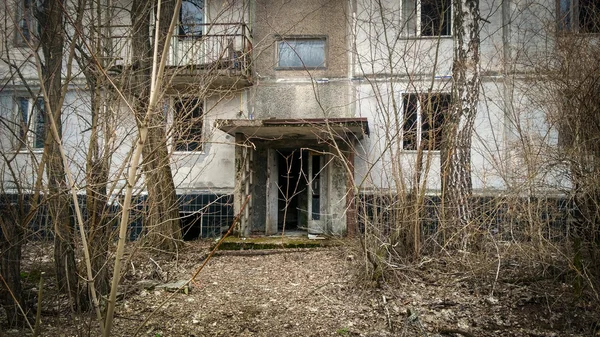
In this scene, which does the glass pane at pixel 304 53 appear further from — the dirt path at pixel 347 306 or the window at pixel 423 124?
the dirt path at pixel 347 306

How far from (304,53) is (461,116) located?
4727 millimetres

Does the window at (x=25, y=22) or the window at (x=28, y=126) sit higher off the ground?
the window at (x=25, y=22)

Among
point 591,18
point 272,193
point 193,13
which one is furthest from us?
point 193,13

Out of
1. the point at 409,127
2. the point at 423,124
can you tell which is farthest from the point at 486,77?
the point at 423,124

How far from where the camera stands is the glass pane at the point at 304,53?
11258mm

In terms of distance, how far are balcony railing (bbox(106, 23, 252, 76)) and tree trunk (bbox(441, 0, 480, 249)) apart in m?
3.61

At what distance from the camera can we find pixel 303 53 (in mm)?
11297

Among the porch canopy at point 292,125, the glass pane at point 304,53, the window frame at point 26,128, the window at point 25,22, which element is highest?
the glass pane at point 304,53

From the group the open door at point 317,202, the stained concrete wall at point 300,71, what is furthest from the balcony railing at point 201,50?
the open door at point 317,202

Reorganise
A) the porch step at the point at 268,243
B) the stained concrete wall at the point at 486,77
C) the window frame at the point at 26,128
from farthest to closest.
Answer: the porch step at the point at 268,243
the stained concrete wall at the point at 486,77
the window frame at the point at 26,128

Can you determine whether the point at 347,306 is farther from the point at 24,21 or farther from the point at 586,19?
the point at 586,19

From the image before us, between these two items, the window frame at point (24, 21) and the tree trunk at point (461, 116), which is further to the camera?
the tree trunk at point (461, 116)

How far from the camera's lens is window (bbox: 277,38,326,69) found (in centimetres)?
1126

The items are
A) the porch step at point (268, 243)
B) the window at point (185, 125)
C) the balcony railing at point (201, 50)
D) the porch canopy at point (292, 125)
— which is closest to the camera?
the window at point (185, 125)
